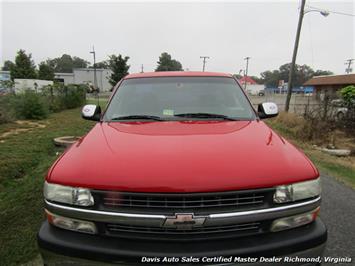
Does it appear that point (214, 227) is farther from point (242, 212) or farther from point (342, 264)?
point (342, 264)

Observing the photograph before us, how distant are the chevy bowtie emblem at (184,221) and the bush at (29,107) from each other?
13.1 metres

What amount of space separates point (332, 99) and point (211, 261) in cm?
1306

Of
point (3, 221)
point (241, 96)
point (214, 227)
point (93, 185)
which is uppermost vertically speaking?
point (241, 96)

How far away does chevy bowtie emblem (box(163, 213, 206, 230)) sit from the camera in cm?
203

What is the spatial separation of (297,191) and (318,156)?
717cm

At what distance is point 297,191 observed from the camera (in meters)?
2.19

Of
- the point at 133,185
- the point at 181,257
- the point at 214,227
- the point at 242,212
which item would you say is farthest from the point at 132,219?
the point at 242,212

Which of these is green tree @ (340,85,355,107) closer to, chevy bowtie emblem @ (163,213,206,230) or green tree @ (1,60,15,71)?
chevy bowtie emblem @ (163,213,206,230)

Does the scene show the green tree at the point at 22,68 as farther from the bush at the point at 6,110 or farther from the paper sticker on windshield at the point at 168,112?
the paper sticker on windshield at the point at 168,112

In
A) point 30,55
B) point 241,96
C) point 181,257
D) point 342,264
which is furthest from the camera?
point 30,55

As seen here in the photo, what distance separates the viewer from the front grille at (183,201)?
2.04 metres

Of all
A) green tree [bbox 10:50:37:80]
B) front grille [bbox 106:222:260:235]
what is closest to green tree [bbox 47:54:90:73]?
green tree [bbox 10:50:37:80]

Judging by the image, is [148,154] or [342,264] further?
[342,264]

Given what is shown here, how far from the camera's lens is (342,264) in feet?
10.2
